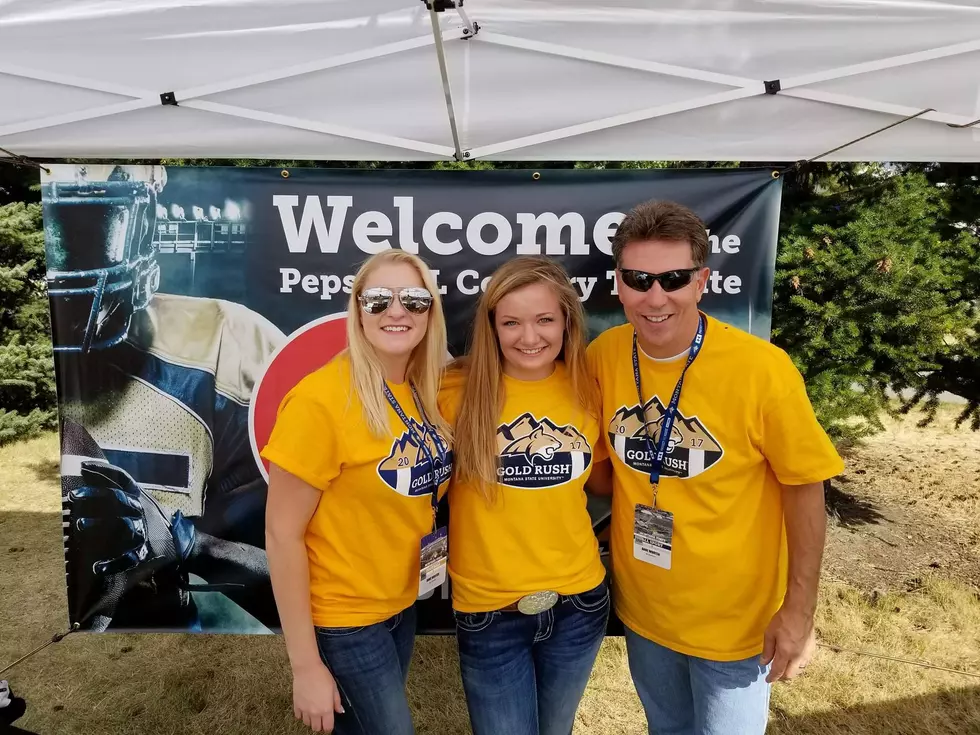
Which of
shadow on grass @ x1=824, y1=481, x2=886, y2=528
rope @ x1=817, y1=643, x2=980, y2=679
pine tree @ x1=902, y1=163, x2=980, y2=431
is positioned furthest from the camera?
shadow on grass @ x1=824, y1=481, x2=886, y2=528

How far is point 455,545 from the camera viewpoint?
1653 mm

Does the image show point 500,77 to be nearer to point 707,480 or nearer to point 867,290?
point 707,480

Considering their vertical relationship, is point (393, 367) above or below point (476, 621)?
above

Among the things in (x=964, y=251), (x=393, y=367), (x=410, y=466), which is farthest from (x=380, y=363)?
(x=964, y=251)

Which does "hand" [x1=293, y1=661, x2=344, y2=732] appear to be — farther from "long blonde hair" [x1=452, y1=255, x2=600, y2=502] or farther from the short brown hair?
the short brown hair

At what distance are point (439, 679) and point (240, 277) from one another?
2093mm

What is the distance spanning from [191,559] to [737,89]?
271cm

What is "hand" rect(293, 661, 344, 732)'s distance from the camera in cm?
148

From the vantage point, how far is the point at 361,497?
148cm

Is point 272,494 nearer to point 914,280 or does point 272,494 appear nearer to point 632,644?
point 632,644

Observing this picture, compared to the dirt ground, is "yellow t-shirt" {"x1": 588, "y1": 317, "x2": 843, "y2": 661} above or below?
above

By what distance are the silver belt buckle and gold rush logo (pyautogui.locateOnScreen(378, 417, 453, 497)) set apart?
15.3 inches

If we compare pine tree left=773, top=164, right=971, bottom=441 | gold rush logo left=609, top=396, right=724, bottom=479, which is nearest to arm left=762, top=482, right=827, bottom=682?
gold rush logo left=609, top=396, right=724, bottom=479

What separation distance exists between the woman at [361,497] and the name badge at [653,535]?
55 centimetres
